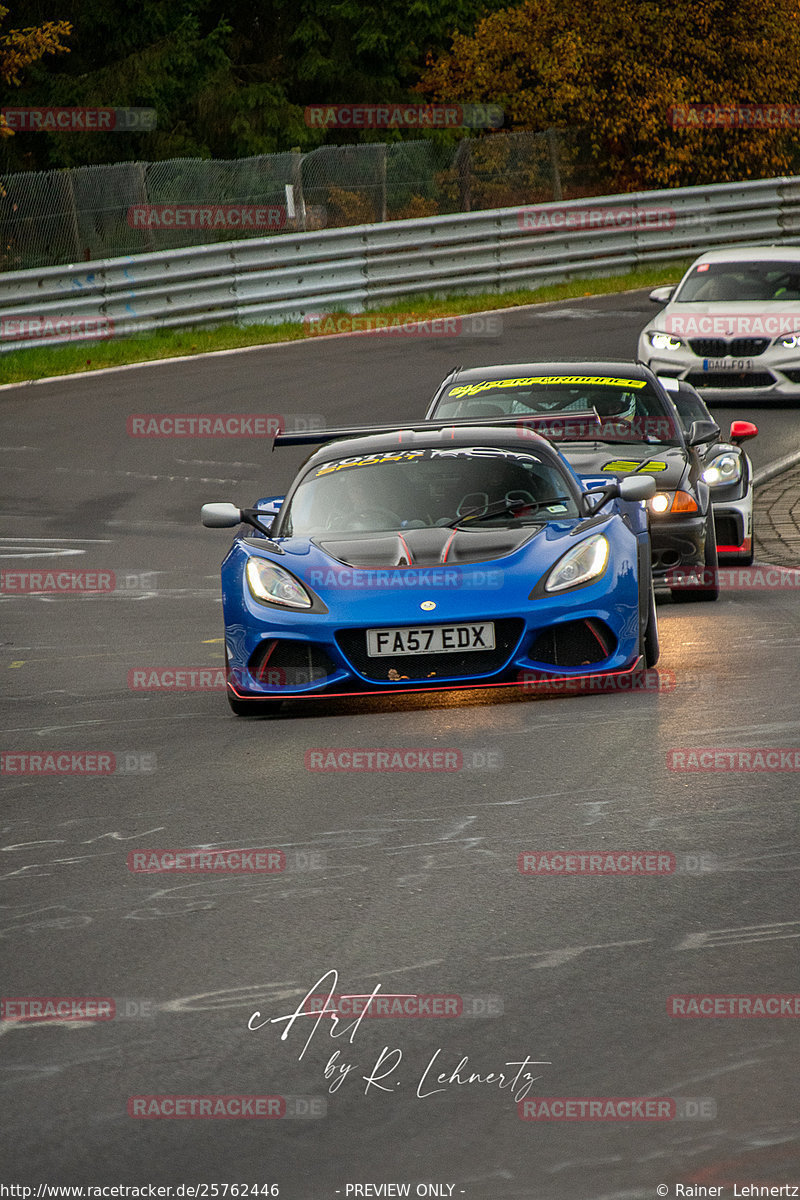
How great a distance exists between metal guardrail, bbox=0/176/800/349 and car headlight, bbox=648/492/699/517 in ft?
Answer: 45.5

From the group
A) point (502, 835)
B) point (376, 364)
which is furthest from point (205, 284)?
point (502, 835)

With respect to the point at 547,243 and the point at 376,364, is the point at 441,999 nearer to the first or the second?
the point at 376,364

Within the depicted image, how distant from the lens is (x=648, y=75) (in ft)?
108

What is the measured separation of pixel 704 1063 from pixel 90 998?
1.59 metres

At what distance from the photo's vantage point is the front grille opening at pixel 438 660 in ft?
26.4

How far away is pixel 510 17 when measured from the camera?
114 feet
